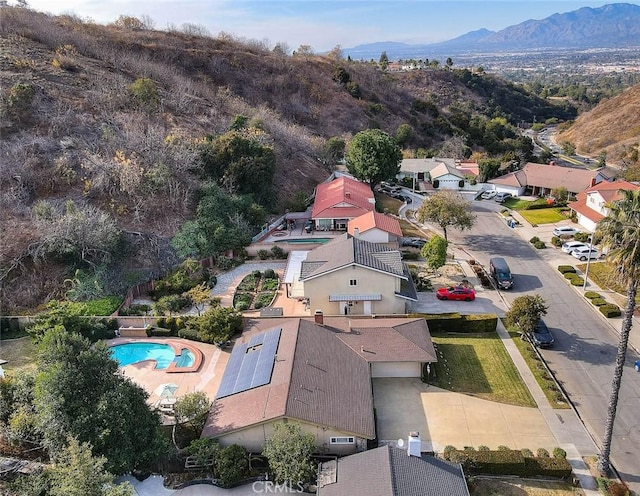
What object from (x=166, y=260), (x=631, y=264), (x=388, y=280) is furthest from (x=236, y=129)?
(x=631, y=264)

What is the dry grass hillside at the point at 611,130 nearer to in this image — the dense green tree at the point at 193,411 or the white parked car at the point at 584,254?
the white parked car at the point at 584,254

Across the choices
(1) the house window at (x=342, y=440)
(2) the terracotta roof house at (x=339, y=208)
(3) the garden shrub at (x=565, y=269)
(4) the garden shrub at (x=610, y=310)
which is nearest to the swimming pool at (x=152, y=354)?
(1) the house window at (x=342, y=440)

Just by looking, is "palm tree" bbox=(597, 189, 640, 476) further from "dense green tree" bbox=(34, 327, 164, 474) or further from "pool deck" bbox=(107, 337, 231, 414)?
"pool deck" bbox=(107, 337, 231, 414)

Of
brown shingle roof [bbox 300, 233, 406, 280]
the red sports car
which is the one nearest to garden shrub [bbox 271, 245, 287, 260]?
brown shingle roof [bbox 300, 233, 406, 280]

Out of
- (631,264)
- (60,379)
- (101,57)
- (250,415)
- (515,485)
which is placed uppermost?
(101,57)

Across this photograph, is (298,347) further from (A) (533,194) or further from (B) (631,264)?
(A) (533,194)
